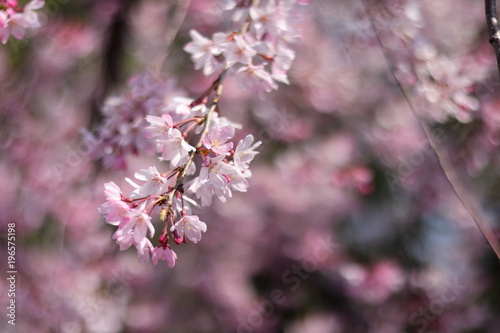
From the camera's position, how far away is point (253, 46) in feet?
3.45

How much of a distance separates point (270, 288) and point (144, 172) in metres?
2.27

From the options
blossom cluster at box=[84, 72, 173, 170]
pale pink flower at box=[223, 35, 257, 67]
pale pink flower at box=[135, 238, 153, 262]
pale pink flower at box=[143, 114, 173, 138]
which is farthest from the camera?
blossom cluster at box=[84, 72, 173, 170]

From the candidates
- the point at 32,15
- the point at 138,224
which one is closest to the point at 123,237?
the point at 138,224

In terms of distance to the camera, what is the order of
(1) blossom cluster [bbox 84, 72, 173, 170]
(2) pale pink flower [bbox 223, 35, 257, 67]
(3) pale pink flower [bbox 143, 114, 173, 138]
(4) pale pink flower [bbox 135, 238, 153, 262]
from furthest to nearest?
1. (1) blossom cluster [bbox 84, 72, 173, 170]
2. (2) pale pink flower [bbox 223, 35, 257, 67]
3. (3) pale pink flower [bbox 143, 114, 173, 138]
4. (4) pale pink flower [bbox 135, 238, 153, 262]

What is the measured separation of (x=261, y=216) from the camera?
111 inches

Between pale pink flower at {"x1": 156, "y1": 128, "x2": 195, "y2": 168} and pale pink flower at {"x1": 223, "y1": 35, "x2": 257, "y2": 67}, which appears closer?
pale pink flower at {"x1": 156, "y1": 128, "x2": 195, "y2": 168}

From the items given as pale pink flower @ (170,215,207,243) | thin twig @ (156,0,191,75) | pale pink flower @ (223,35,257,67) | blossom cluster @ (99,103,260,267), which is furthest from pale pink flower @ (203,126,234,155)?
thin twig @ (156,0,191,75)

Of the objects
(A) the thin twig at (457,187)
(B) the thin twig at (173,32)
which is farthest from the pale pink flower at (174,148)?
(A) the thin twig at (457,187)

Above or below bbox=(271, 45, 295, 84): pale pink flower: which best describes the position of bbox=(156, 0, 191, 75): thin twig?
below

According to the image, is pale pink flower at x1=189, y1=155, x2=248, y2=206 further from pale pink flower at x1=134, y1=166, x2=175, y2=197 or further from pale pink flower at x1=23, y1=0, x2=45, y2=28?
pale pink flower at x1=23, y1=0, x2=45, y2=28

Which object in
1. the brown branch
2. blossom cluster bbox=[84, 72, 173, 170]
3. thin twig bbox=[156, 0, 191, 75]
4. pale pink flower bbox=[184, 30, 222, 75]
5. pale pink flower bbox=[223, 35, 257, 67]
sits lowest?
blossom cluster bbox=[84, 72, 173, 170]

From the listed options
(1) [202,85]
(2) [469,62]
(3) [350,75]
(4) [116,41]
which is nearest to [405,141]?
(3) [350,75]

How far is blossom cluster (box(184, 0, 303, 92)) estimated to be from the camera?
1.04m

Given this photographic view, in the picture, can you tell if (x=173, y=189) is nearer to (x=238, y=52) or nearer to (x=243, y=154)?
(x=243, y=154)
